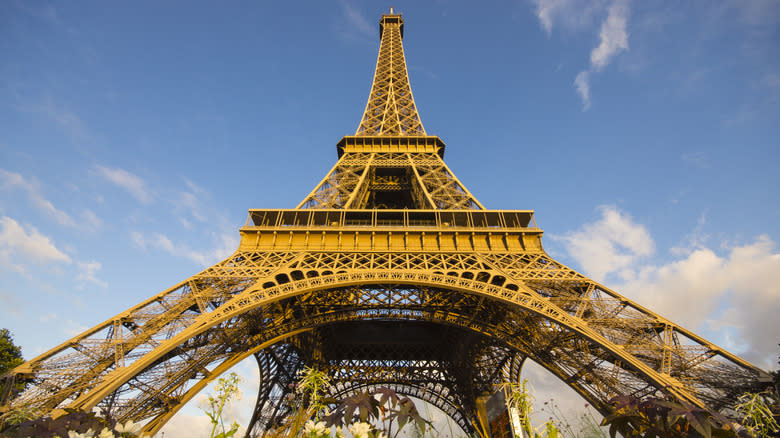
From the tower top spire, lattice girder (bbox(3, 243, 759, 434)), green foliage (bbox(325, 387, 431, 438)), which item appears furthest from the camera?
the tower top spire

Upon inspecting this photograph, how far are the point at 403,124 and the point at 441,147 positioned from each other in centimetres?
426

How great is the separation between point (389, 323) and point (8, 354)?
19543mm

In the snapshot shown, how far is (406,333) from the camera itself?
22.1m

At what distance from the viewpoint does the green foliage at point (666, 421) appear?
3.42 m

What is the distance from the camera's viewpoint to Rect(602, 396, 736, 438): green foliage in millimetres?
3424

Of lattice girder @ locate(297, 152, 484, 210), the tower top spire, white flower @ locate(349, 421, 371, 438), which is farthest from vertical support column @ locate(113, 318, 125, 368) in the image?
the tower top spire

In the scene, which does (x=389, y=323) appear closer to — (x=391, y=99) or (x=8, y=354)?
(x=391, y=99)

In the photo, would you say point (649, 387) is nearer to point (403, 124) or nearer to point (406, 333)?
point (406, 333)

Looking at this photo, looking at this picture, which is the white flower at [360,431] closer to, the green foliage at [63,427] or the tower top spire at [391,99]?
the green foliage at [63,427]

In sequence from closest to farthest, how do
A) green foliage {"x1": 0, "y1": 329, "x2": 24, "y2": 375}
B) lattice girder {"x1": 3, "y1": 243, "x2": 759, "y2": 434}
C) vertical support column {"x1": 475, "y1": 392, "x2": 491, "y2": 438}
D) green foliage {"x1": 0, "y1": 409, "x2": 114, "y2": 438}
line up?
green foliage {"x1": 0, "y1": 409, "x2": 114, "y2": 438} → vertical support column {"x1": 475, "y1": 392, "x2": 491, "y2": 438} → lattice girder {"x1": 3, "y1": 243, "x2": 759, "y2": 434} → green foliage {"x1": 0, "y1": 329, "x2": 24, "y2": 375}

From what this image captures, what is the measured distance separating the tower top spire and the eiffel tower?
2.64 metres

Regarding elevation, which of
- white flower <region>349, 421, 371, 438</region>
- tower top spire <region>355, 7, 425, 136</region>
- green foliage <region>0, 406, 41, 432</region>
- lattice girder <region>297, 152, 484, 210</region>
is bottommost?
green foliage <region>0, 406, 41, 432</region>

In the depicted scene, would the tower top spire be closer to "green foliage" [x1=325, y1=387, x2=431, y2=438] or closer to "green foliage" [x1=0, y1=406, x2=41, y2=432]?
"green foliage" [x1=0, y1=406, x2=41, y2=432]

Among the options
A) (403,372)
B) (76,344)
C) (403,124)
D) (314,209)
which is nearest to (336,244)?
(314,209)
